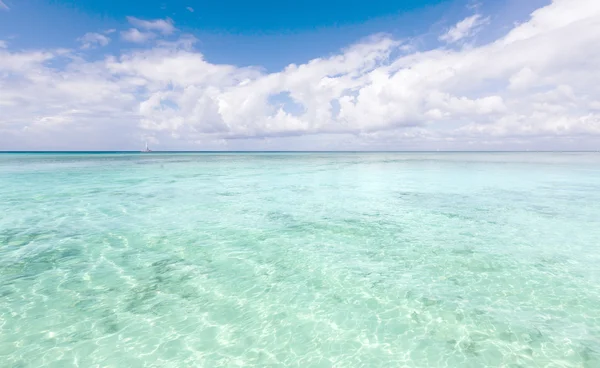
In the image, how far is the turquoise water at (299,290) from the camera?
7031 mm

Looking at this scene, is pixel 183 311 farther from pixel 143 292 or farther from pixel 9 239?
pixel 9 239

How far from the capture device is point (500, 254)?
40.9 ft

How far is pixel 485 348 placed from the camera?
23.1 ft

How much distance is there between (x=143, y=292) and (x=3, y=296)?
394 centimetres

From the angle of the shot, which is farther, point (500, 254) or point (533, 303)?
point (500, 254)

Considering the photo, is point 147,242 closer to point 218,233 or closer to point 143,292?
point 218,233

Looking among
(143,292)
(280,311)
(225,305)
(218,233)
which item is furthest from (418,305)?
(218,233)

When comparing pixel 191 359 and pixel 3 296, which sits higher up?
pixel 3 296

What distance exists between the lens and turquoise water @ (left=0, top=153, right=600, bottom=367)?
7031 mm

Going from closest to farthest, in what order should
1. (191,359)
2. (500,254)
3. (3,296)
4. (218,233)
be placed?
(191,359) < (3,296) < (500,254) < (218,233)

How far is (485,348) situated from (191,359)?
21.8 feet

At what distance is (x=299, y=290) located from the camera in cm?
981

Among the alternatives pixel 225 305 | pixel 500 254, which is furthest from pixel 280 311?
pixel 500 254

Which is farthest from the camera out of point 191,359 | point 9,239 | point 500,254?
point 9,239
